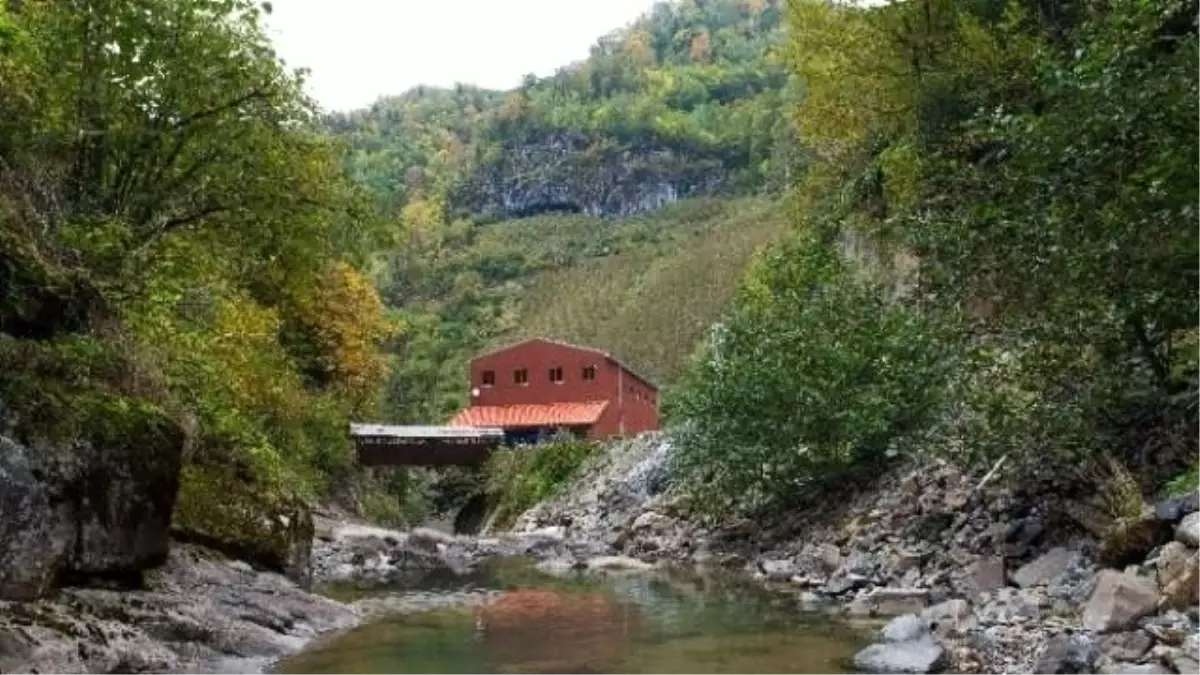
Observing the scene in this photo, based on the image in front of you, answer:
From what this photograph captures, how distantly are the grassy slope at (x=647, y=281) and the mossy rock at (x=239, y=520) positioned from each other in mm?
44563

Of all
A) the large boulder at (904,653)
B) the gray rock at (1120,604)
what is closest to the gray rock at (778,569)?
the large boulder at (904,653)

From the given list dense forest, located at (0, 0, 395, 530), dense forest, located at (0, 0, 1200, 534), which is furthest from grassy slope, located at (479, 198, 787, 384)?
dense forest, located at (0, 0, 395, 530)

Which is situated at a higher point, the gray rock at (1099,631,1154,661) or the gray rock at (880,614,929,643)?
the gray rock at (1099,631,1154,661)

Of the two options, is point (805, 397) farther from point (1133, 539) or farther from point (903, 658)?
point (903, 658)

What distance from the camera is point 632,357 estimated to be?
281 ft

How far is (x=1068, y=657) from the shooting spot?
9.48m

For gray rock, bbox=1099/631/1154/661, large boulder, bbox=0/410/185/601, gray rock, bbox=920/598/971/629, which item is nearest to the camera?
gray rock, bbox=1099/631/1154/661

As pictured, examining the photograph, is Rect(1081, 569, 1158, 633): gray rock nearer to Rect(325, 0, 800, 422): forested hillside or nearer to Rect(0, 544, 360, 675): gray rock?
Rect(0, 544, 360, 675): gray rock

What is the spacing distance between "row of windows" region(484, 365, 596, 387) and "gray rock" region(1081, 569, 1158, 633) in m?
53.6

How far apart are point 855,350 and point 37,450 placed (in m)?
18.5

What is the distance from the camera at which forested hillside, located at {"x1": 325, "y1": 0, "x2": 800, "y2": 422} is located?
88.3 metres

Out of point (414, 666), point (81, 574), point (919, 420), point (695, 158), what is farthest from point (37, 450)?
point (695, 158)

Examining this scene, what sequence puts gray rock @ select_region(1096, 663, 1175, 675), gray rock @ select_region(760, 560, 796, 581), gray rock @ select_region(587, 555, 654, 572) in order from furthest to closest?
gray rock @ select_region(587, 555, 654, 572)
gray rock @ select_region(760, 560, 796, 581)
gray rock @ select_region(1096, 663, 1175, 675)

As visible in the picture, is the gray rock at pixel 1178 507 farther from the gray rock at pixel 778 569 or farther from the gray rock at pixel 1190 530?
the gray rock at pixel 778 569
